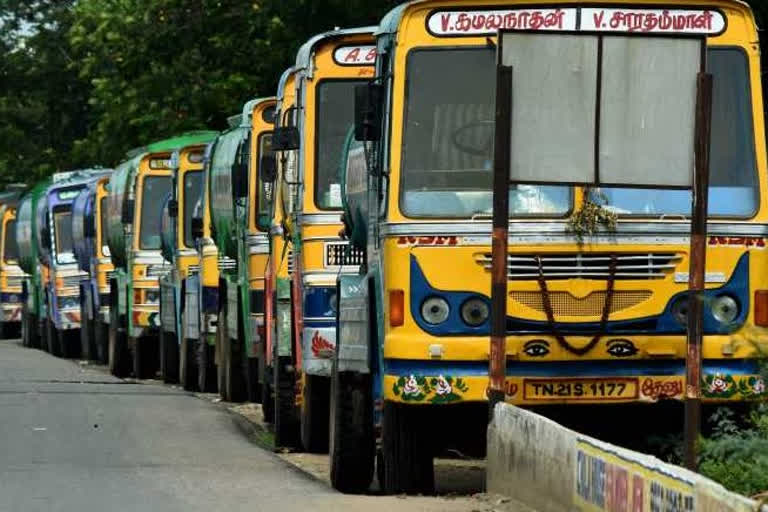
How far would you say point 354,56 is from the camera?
1847 centimetres

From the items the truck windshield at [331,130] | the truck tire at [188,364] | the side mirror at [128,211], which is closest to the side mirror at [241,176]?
the truck windshield at [331,130]

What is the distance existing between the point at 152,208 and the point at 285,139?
16.8m

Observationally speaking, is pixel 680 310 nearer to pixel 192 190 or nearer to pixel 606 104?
pixel 606 104

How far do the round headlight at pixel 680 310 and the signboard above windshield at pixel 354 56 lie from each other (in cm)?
534

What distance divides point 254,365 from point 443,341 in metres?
11.5

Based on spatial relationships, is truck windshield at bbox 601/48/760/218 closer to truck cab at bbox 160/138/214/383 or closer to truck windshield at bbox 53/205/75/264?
truck cab at bbox 160/138/214/383

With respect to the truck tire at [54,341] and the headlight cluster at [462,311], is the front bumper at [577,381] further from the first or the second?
the truck tire at [54,341]

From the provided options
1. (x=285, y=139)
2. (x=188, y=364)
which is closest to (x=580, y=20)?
(x=285, y=139)

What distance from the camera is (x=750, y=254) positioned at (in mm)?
13766

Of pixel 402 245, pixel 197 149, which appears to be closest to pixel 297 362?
pixel 402 245

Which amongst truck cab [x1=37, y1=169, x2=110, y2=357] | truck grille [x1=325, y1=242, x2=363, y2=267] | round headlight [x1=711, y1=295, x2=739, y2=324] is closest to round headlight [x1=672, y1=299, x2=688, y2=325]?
round headlight [x1=711, y1=295, x2=739, y2=324]

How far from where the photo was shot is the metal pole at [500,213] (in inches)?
510

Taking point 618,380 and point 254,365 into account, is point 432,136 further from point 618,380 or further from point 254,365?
point 254,365

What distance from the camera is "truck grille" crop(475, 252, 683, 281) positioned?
534 inches
